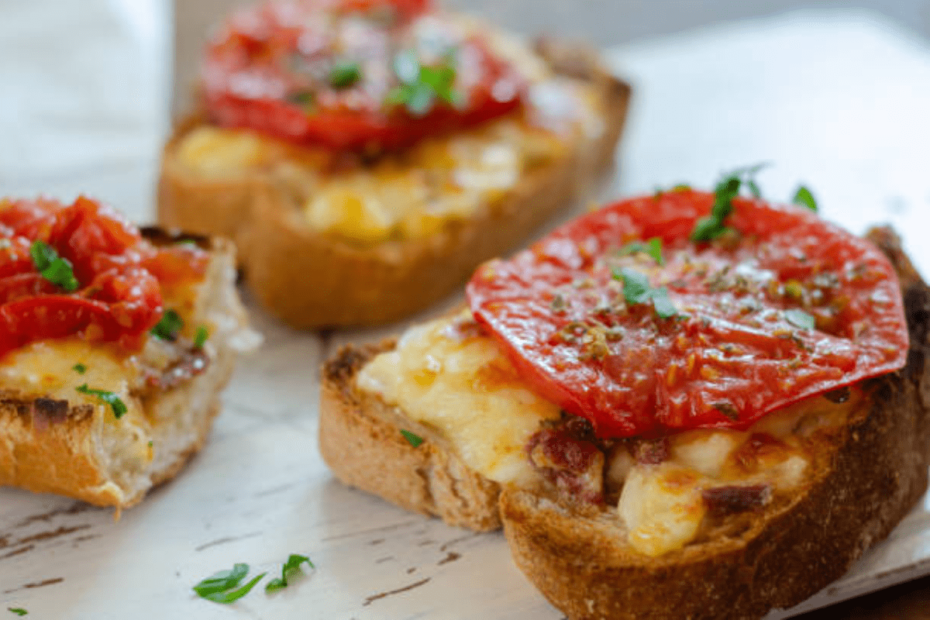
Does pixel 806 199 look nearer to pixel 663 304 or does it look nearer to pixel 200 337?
pixel 663 304

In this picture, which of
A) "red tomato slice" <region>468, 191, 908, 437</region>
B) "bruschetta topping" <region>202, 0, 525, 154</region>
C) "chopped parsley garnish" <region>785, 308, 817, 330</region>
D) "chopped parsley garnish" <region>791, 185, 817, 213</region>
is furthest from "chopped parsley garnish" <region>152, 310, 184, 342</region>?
"chopped parsley garnish" <region>791, 185, 817, 213</region>

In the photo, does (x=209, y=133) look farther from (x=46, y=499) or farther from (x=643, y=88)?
(x=643, y=88)

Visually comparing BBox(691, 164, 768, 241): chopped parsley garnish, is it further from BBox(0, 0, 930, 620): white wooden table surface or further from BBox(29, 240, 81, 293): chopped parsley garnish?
BBox(29, 240, 81, 293): chopped parsley garnish

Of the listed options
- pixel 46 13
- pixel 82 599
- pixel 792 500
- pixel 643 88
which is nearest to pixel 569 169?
pixel 643 88

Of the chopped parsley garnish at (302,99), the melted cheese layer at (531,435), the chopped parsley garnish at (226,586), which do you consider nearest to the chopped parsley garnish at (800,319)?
the melted cheese layer at (531,435)

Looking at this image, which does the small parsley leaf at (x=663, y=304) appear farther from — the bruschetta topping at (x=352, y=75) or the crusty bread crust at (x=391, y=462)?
the bruschetta topping at (x=352, y=75)

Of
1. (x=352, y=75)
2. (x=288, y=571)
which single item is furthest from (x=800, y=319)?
(x=352, y=75)
